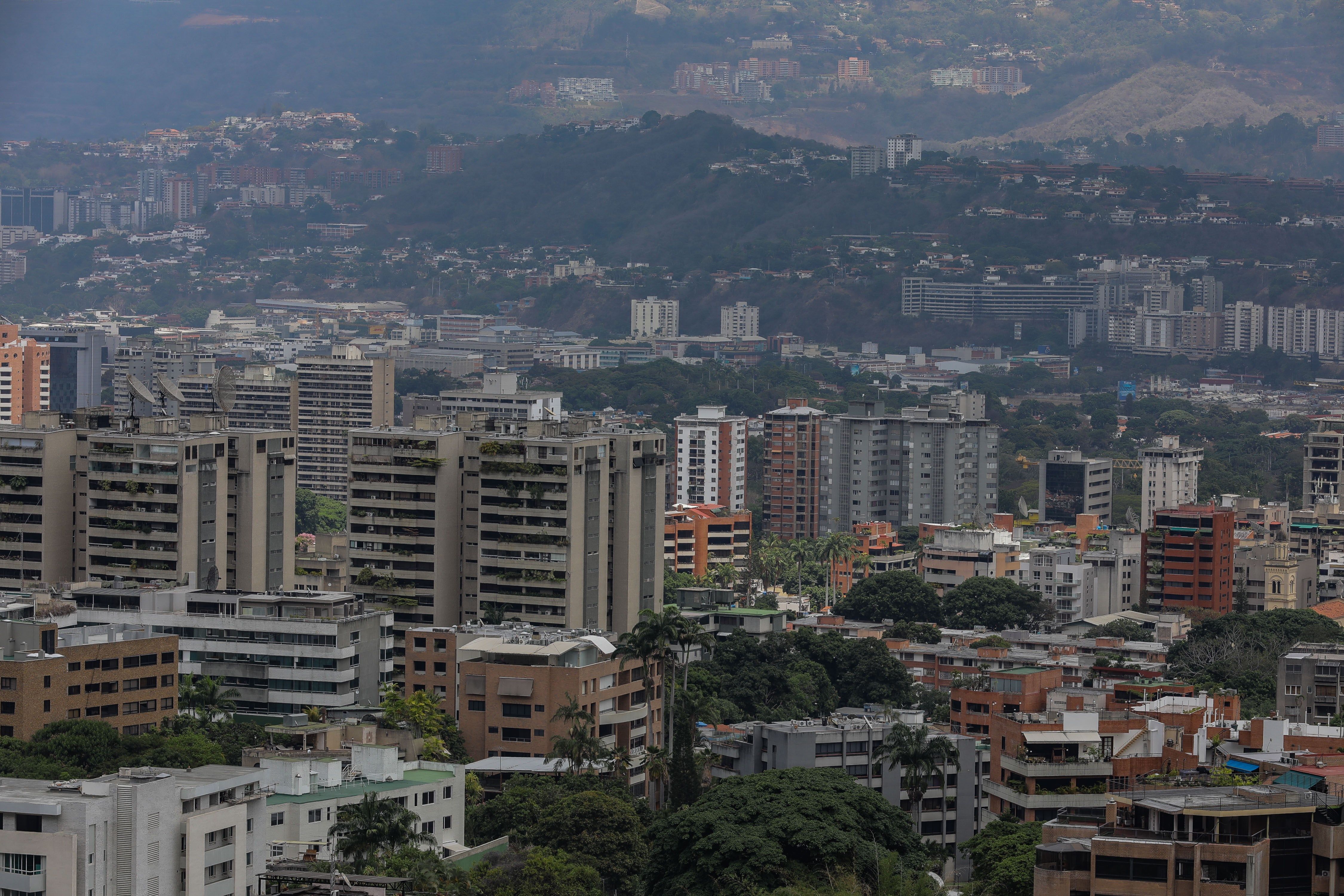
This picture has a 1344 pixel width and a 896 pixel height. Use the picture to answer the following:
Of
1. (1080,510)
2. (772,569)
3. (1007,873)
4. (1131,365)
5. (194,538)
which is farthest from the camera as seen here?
(1131,365)

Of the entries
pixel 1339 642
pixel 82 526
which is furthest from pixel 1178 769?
pixel 82 526

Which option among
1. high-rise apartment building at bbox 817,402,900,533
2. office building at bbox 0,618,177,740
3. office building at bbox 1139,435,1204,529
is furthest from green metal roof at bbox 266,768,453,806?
office building at bbox 1139,435,1204,529

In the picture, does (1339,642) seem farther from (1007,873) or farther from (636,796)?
(1007,873)

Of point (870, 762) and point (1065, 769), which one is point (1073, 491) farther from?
point (1065, 769)

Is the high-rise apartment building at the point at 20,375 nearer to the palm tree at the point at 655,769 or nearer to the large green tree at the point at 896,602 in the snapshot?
the large green tree at the point at 896,602

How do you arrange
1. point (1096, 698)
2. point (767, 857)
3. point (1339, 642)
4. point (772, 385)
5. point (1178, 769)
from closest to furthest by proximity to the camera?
1. point (767, 857)
2. point (1178, 769)
3. point (1096, 698)
4. point (1339, 642)
5. point (772, 385)

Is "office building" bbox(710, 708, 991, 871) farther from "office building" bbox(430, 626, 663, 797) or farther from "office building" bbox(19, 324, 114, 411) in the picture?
"office building" bbox(19, 324, 114, 411)

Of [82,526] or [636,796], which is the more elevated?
[82,526]

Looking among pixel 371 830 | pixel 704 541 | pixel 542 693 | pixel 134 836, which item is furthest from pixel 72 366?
pixel 134 836
